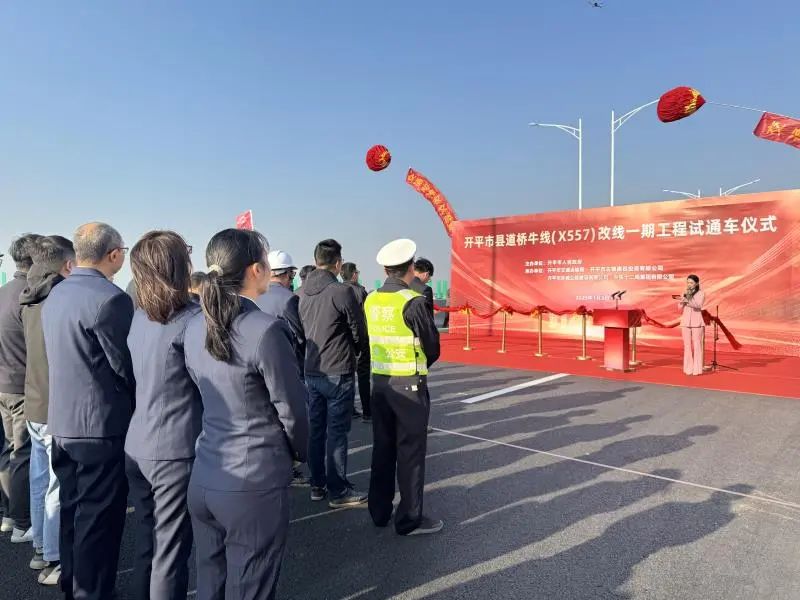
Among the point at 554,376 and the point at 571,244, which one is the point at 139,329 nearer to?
the point at 554,376

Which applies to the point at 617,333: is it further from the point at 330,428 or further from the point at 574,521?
the point at 330,428

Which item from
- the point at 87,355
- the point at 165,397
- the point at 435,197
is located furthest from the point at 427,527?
the point at 435,197

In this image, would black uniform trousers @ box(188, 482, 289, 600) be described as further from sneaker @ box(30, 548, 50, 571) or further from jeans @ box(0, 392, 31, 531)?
jeans @ box(0, 392, 31, 531)

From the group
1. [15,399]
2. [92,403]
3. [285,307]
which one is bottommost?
[15,399]

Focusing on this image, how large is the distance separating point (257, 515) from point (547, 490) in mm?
2897

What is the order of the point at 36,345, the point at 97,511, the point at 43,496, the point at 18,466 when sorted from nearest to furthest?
the point at 97,511 < the point at 36,345 < the point at 43,496 < the point at 18,466

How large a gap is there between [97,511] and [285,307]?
1898 millimetres

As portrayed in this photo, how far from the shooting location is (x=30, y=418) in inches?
112

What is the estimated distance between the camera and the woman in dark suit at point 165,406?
2002 millimetres

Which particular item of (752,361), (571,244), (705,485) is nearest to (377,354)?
(705,485)

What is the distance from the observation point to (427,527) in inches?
129

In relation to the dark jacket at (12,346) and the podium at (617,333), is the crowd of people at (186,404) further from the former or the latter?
the podium at (617,333)

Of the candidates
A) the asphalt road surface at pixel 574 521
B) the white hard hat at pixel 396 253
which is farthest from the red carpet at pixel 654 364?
the white hard hat at pixel 396 253

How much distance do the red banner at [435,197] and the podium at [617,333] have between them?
765cm
